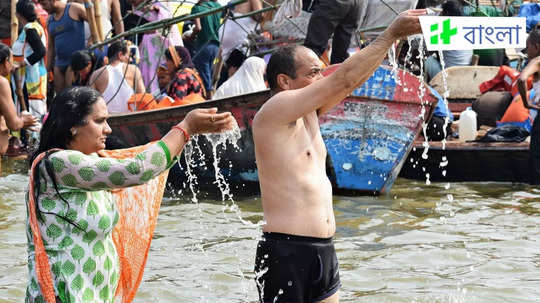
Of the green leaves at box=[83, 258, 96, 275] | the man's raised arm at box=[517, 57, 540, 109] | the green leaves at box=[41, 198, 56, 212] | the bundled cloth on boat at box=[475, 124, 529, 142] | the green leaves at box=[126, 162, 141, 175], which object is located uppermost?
the green leaves at box=[126, 162, 141, 175]

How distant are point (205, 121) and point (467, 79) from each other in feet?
27.9

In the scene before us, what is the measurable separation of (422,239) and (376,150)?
1858 mm

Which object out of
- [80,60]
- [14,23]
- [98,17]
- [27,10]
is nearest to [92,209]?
[80,60]

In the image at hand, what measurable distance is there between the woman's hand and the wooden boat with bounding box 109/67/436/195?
15.3 feet

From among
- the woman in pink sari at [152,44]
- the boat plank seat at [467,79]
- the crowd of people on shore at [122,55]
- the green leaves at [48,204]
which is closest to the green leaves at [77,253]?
the green leaves at [48,204]

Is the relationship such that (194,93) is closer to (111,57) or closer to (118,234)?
(111,57)

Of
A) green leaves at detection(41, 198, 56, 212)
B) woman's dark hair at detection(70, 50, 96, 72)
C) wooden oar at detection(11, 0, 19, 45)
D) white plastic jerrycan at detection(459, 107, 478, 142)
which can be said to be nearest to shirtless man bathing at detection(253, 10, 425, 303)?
green leaves at detection(41, 198, 56, 212)

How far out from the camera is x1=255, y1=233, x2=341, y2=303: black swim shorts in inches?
132

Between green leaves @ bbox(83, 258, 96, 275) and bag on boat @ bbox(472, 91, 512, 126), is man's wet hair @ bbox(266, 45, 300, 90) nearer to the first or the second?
green leaves @ bbox(83, 258, 96, 275)

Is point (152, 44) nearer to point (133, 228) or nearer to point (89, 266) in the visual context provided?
point (133, 228)

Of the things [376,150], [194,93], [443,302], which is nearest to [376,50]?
[443,302]

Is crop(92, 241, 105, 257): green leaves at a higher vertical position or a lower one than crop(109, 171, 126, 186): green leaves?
lower

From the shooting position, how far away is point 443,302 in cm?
513

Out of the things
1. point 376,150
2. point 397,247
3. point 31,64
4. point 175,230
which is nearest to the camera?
point 397,247
